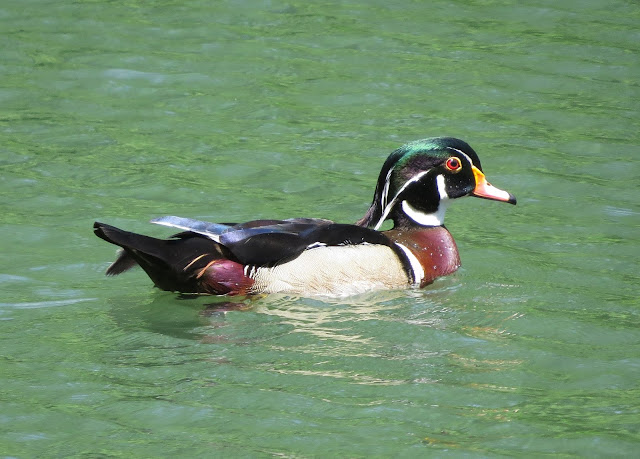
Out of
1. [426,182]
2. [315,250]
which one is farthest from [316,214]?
[315,250]

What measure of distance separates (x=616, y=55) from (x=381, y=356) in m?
5.95

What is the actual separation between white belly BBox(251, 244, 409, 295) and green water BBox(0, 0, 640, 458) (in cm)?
11

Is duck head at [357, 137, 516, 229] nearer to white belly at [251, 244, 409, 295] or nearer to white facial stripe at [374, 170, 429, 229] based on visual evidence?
white facial stripe at [374, 170, 429, 229]

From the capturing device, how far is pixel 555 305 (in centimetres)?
710

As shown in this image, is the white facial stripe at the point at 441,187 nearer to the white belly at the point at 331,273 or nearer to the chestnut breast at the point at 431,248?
the chestnut breast at the point at 431,248

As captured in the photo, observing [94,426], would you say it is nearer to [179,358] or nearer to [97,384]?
[97,384]

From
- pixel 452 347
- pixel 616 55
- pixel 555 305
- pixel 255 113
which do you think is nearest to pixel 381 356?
pixel 452 347

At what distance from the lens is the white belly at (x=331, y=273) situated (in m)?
7.18

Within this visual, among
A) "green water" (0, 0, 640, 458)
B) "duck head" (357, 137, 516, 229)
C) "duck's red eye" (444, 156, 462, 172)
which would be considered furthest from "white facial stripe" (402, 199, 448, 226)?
"green water" (0, 0, 640, 458)

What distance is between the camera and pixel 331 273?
7.23 metres

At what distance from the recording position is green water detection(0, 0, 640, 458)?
5477mm

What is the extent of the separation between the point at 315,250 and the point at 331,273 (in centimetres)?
17

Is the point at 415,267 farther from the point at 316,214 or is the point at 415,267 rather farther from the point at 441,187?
the point at 316,214

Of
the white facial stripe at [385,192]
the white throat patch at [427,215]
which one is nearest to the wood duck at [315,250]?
the white facial stripe at [385,192]
